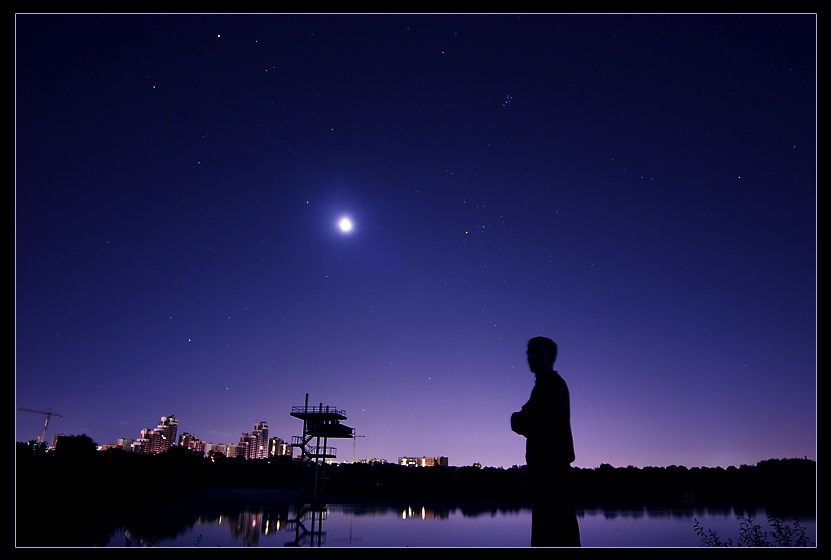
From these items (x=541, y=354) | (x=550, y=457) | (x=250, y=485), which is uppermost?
(x=541, y=354)

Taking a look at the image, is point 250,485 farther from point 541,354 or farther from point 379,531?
point 541,354

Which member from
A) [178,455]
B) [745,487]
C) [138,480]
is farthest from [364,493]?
[745,487]

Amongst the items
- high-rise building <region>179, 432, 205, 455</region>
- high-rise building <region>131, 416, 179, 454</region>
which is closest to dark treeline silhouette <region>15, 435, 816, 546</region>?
high-rise building <region>179, 432, 205, 455</region>

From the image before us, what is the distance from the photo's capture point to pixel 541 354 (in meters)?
3.18

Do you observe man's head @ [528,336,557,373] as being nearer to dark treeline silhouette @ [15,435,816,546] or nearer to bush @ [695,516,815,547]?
bush @ [695,516,815,547]

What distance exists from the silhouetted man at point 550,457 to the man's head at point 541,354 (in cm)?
7

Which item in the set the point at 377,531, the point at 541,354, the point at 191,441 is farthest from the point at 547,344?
the point at 191,441

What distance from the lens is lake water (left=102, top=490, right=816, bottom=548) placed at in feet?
74.3

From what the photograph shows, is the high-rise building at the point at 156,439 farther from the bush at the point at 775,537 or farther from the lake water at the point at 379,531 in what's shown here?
the bush at the point at 775,537

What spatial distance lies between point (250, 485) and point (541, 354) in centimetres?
8472

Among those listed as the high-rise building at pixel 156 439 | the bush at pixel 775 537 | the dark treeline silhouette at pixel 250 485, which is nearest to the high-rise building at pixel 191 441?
the high-rise building at pixel 156 439

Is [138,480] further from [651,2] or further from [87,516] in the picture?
[651,2]

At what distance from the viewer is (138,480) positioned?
157 ft
